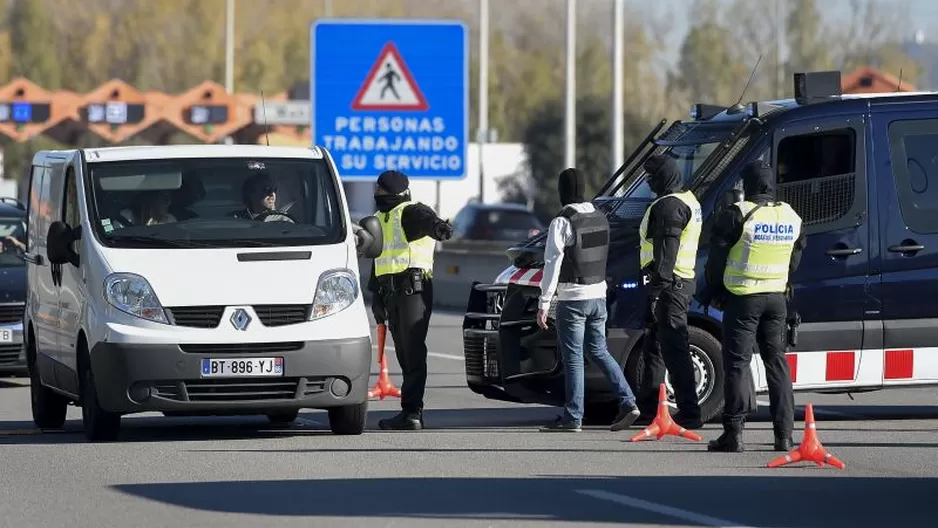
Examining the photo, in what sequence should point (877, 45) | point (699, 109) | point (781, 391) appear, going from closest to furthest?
1. point (781, 391)
2. point (699, 109)
3. point (877, 45)

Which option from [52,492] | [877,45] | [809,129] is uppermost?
[877,45]

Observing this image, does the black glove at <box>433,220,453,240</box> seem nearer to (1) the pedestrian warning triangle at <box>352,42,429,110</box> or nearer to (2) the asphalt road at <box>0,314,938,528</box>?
(2) the asphalt road at <box>0,314,938,528</box>

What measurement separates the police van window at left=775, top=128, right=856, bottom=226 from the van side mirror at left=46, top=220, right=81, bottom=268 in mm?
4730

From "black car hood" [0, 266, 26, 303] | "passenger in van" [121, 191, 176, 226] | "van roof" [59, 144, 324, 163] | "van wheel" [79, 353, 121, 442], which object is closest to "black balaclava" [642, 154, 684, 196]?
"van roof" [59, 144, 324, 163]

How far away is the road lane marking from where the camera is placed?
1002 centimetres

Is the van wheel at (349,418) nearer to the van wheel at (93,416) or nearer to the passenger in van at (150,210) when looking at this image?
the van wheel at (93,416)

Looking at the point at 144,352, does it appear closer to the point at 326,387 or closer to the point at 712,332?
the point at 326,387

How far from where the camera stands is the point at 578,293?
566 inches

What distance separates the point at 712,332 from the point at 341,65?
14538 millimetres

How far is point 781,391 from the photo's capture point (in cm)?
1316

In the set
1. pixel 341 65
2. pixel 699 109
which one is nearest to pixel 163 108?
pixel 341 65

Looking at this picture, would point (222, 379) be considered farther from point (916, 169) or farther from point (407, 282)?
point (916, 169)

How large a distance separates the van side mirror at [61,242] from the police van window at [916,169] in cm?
555

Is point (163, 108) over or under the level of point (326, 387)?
over
